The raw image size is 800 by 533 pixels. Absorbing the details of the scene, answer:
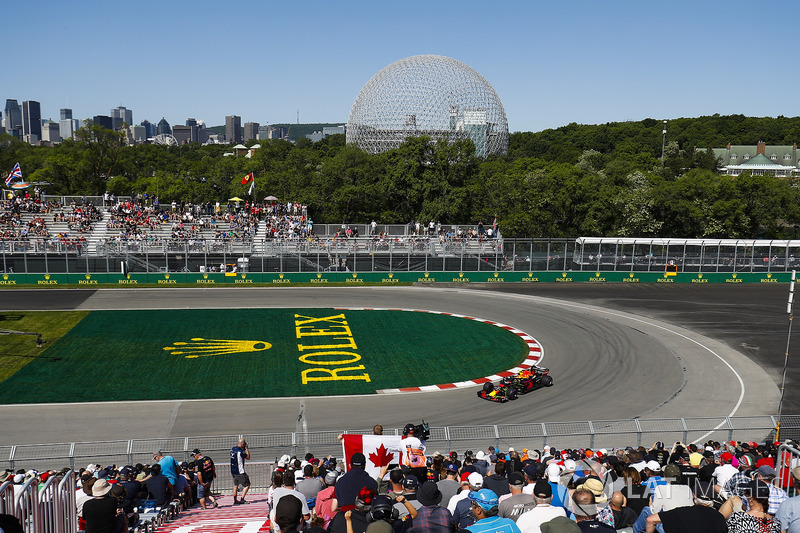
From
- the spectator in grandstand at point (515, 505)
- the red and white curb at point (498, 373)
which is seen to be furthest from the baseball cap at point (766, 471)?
the red and white curb at point (498, 373)

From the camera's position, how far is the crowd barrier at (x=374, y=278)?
161ft

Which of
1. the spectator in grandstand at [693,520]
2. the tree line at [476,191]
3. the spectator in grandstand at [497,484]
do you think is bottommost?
the spectator in grandstand at [497,484]

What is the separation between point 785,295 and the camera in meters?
48.6

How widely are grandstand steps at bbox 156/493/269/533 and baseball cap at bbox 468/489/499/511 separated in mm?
4112

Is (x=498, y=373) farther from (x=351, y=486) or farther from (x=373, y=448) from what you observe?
→ (x=351, y=486)

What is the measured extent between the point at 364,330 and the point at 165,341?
428 inches

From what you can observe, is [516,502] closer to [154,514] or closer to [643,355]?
[154,514]

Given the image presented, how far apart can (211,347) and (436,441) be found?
18.3 metres

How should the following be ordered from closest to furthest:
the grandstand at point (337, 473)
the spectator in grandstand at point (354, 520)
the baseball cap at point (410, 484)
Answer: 1. the spectator in grandstand at point (354, 520)
2. the grandstand at point (337, 473)
3. the baseball cap at point (410, 484)

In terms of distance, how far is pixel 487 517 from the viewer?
28.5 ft

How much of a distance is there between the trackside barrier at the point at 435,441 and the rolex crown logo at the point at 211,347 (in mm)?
10469

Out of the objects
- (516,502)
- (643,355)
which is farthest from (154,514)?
(643,355)

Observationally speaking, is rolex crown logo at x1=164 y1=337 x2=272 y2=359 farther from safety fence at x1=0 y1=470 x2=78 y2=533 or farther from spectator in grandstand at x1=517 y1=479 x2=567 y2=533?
spectator in grandstand at x1=517 y1=479 x2=567 y2=533

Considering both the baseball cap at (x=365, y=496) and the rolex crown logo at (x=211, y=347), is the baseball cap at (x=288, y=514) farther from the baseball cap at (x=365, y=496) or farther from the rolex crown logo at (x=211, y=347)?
the rolex crown logo at (x=211, y=347)
